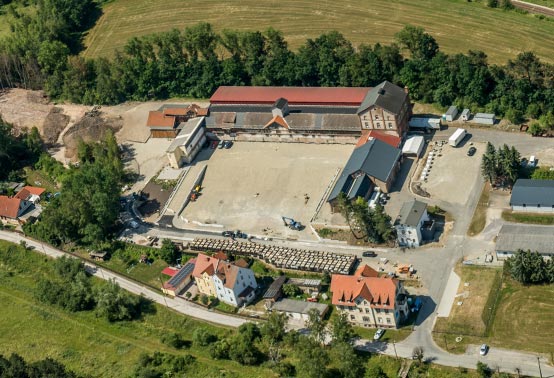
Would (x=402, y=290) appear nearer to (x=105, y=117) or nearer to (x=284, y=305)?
(x=284, y=305)

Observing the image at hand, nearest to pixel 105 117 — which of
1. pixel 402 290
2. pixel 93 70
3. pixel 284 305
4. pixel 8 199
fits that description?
pixel 93 70

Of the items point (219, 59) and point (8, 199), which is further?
point (219, 59)

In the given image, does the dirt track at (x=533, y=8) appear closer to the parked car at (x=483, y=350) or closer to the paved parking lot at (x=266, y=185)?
the paved parking lot at (x=266, y=185)

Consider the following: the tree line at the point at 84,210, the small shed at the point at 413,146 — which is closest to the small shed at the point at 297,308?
the small shed at the point at 413,146

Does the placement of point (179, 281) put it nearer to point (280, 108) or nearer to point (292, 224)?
point (292, 224)

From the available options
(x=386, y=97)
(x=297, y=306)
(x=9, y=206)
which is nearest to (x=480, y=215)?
(x=386, y=97)
